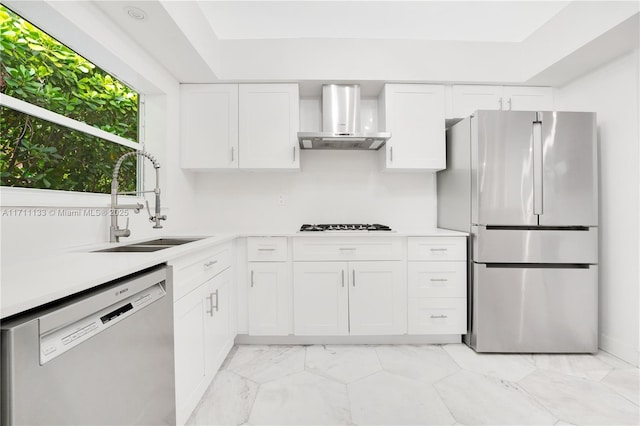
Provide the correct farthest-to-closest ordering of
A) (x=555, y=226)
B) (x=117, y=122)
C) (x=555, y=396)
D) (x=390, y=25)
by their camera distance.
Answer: (x=390, y=25)
(x=555, y=226)
(x=117, y=122)
(x=555, y=396)

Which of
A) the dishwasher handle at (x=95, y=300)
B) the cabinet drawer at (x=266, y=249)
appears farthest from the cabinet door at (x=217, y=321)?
the dishwasher handle at (x=95, y=300)

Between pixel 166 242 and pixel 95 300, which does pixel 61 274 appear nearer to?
pixel 95 300

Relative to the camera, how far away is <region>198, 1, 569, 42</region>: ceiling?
A: 7.86 feet

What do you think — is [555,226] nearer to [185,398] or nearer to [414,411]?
[414,411]

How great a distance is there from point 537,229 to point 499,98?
4.24 ft

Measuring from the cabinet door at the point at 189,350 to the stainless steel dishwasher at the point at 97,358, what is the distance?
0.32ft

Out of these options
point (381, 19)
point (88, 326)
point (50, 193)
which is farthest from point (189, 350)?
point (381, 19)

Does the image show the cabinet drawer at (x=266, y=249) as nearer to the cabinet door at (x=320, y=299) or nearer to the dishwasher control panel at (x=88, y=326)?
the cabinet door at (x=320, y=299)

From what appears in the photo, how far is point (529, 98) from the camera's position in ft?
8.98

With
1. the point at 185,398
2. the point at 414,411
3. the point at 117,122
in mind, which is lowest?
the point at 414,411

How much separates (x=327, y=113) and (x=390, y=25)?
0.97m

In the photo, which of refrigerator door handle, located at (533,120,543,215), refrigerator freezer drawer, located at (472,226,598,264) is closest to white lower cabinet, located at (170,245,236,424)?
refrigerator freezer drawer, located at (472,226,598,264)

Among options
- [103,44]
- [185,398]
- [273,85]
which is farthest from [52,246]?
[273,85]

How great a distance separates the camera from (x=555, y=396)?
1731 millimetres
